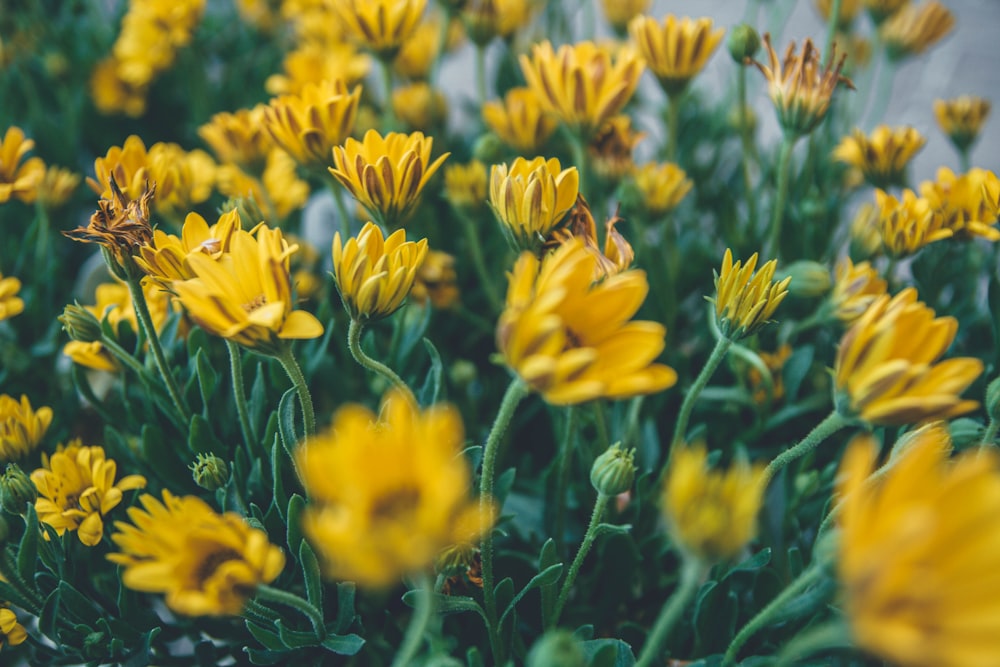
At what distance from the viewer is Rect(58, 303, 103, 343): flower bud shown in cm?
→ 58

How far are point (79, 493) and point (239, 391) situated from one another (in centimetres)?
16

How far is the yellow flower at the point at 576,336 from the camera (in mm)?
360

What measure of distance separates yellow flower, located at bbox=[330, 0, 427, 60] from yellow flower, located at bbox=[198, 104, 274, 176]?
14cm

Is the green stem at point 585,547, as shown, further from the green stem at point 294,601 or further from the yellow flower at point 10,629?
the yellow flower at point 10,629

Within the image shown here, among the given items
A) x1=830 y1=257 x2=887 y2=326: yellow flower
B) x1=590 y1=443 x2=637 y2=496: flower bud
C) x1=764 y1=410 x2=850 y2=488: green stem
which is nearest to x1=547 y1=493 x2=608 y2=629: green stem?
x1=590 y1=443 x2=637 y2=496: flower bud

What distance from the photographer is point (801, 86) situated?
701 mm

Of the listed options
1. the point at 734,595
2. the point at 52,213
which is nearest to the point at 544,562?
the point at 734,595

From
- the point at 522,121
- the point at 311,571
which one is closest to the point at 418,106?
the point at 522,121

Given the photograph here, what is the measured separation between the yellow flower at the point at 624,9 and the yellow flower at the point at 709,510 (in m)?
1.03

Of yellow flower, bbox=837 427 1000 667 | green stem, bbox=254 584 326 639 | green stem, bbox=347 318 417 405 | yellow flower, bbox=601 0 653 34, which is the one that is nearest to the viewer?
yellow flower, bbox=837 427 1000 667

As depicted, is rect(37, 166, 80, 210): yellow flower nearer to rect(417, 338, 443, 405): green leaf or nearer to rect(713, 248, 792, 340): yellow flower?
rect(417, 338, 443, 405): green leaf

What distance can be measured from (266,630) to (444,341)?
466 mm

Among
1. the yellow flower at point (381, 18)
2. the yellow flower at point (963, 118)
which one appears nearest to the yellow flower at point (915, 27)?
the yellow flower at point (963, 118)

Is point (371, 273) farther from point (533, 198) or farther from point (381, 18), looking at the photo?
point (381, 18)
